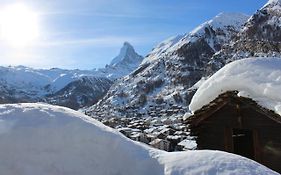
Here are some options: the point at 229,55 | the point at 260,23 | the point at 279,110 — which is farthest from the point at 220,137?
the point at 260,23

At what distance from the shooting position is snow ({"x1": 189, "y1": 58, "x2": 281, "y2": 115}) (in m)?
11.2

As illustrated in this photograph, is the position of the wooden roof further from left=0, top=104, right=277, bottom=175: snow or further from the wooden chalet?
left=0, top=104, right=277, bottom=175: snow

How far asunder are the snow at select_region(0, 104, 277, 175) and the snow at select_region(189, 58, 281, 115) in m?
6.19

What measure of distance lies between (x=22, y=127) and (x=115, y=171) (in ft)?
4.09

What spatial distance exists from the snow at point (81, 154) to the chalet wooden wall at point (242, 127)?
6696 millimetres

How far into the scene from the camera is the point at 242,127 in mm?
12148

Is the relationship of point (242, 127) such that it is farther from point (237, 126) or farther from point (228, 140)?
point (228, 140)

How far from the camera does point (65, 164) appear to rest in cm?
511

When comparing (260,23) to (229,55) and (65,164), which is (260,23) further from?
(65,164)

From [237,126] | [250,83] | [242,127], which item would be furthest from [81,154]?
[237,126]

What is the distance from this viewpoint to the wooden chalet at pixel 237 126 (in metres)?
11.4

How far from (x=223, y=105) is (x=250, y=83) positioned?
1057mm

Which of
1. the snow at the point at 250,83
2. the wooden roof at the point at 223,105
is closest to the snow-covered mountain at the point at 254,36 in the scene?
the snow at the point at 250,83

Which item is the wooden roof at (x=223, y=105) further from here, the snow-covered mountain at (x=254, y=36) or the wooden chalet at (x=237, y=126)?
the snow-covered mountain at (x=254, y=36)
